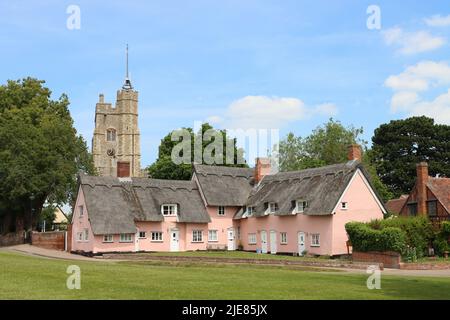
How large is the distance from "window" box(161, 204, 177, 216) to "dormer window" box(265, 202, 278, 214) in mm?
8718

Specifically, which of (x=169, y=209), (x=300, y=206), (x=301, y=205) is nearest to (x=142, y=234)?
(x=169, y=209)

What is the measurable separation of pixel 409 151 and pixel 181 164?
35.1 m

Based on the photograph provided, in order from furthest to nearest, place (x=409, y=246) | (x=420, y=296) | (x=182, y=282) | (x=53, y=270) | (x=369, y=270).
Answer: (x=409, y=246) → (x=369, y=270) → (x=53, y=270) → (x=182, y=282) → (x=420, y=296)

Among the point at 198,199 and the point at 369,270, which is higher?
the point at 198,199

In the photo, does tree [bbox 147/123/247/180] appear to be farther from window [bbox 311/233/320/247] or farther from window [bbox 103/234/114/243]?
window [bbox 311/233/320/247]

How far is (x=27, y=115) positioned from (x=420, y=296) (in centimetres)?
5092

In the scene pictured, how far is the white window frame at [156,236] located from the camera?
53.3 meters

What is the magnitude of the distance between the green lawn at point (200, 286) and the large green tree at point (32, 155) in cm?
2999

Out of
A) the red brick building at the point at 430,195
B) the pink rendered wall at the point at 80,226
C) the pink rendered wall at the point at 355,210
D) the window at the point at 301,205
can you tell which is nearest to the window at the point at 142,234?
the pink rendered wall at the point at 80,226

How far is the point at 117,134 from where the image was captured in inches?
4919

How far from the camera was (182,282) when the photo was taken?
22.6 metres

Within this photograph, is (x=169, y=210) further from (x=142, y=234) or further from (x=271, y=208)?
(x=271, y=208)
